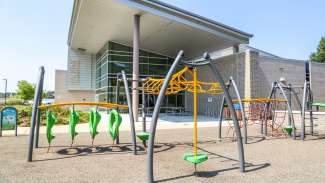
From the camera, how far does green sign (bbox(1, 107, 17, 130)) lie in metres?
10.3

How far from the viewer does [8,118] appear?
10414 millimetres

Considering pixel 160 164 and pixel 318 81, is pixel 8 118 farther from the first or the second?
pixel 318 81

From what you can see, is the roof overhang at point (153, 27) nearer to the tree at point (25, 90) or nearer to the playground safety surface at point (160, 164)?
the playground safety surface at point (160, 164)

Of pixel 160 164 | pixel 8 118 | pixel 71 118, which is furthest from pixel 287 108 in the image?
pixel 8 118

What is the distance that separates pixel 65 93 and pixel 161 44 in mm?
16976

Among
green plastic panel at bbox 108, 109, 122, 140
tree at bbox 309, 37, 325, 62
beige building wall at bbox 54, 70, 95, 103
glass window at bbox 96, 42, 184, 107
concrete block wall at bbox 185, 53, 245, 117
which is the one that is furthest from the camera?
tree at bbox 309, 37, 325, 62

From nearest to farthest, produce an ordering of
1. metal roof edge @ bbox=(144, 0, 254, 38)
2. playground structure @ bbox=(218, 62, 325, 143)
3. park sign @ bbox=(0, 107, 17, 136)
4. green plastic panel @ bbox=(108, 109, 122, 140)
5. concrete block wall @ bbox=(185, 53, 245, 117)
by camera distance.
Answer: green plastic panel @ bbox=(108, 109, 122, 140) < playground structure @ bbox=(218, 62, 325, 143) < park sign @ bbox=(0, 107, 17, 136) < metal roof edge @ bbox=(144, 0, 254, 38) < concrete block wall @ bbox=(185, 53, 245, 117)

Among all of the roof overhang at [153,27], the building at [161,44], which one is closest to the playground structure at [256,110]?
the building at [161,44]

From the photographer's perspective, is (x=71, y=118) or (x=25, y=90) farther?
(x=25, y=90)


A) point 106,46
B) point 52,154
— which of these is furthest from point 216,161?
point 106,46

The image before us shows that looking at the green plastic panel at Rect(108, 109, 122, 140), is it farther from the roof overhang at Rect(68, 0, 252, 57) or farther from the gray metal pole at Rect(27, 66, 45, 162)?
the roof overhang at Rect(68, 0, 252, 57)

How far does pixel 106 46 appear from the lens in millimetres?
24062

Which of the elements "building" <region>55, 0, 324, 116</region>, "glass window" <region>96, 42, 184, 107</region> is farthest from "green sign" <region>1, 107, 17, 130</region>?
"glass window" <region>96, 42, 184, 107</region>

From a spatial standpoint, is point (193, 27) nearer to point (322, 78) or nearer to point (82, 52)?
point (322, 78)
